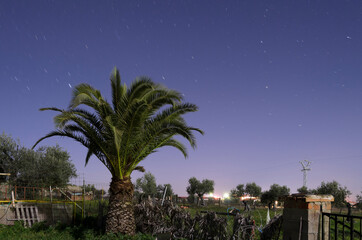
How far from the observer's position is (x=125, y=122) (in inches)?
473

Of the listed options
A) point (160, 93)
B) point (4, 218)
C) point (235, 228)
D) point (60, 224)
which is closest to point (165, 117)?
point (160, 93)

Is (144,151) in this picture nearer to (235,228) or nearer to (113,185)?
(113,185)

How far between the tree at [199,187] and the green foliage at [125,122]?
60095 mm

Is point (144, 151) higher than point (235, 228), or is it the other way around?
point (144, 151)

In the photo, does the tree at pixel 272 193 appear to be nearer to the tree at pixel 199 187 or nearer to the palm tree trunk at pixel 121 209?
the tree at pixel 199 187

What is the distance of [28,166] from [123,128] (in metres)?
20.9

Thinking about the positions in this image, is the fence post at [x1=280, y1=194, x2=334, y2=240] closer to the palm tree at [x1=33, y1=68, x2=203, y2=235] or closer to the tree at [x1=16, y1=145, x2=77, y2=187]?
the palm tree at [x1=33, y1=68, x2=203, y2=235]

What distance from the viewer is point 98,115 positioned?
1321 centimetres

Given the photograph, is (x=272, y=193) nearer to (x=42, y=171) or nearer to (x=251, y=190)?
(x=251, y=190)

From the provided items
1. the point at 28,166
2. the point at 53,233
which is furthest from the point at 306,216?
the point at 28,166

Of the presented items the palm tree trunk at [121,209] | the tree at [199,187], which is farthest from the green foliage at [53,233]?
the tree at [199,187]

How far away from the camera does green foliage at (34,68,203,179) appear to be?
12.3 meters

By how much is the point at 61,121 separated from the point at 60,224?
22.5ft

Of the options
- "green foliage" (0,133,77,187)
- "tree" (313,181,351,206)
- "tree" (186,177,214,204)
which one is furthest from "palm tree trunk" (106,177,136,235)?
"tree" (186,177,214,204)
